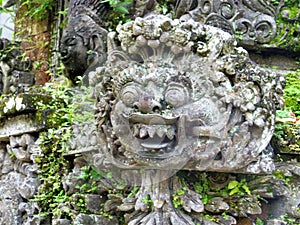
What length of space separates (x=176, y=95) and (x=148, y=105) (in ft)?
0.41

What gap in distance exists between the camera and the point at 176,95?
2.18 meters

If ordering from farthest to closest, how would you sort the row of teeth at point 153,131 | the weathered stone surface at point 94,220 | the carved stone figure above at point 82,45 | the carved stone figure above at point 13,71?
the carved stone figure above at point 13,71, the carved stone figure above at point 82,45, the weathered stone surface at point 94,220, the row of teeth at point 153,131

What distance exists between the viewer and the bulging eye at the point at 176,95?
2177mm

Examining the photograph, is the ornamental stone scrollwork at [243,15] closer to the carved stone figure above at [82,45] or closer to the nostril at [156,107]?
the carved stone figure above at [82,45]

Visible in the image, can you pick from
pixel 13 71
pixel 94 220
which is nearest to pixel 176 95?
pixel 94 220

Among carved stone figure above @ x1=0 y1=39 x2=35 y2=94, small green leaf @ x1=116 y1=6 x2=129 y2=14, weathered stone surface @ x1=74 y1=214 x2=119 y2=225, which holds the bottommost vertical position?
weathered stone surface @ x1=74 y1=214 x2=119 y2=225

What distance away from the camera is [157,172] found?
89.5 inches

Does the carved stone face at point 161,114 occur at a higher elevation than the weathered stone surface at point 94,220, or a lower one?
higher

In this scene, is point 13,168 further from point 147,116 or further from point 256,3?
point 256,3

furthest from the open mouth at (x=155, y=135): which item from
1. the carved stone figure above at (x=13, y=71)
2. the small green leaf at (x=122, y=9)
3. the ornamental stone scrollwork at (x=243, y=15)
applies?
the carved stone figure above at (x=13, y=71)

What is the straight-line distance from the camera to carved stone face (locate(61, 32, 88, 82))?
122 inches

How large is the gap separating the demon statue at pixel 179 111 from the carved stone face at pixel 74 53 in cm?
80

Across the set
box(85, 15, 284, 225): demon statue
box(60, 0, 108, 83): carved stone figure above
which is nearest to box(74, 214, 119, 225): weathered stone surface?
box(85, 15, 284, 225): demon statue

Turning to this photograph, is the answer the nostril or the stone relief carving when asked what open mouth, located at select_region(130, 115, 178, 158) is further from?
the stone relief carving
